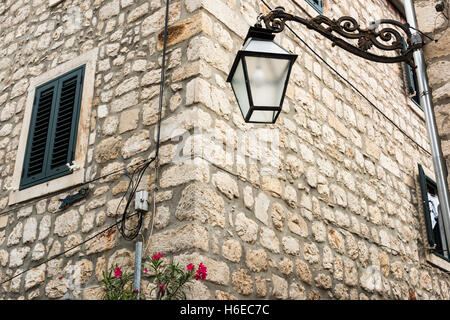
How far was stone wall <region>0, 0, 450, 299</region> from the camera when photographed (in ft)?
13.3

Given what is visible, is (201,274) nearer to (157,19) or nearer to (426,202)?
(157,19)

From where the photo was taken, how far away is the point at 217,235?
12.9ft

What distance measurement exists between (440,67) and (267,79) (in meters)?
1.30

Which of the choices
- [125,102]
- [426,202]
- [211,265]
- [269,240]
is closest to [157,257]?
[211,265]

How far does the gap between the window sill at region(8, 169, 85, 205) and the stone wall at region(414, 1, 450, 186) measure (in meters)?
2.90

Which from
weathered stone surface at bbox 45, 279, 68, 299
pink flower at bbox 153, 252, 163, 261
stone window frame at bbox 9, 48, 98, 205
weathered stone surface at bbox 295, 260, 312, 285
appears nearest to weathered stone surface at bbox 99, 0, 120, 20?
stone window frame at bbox 9, 48, 98, 205

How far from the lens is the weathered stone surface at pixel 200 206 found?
3.82 m

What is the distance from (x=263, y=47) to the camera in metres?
3.22

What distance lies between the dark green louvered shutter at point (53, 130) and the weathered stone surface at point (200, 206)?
1449mm

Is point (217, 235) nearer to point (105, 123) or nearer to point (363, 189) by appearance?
point (105, 123)

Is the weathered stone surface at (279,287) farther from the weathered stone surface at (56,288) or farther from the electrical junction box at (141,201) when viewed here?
the weathered stone surface at (56,288)

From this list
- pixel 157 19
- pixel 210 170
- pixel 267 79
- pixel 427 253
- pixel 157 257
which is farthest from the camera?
pixel 427 253

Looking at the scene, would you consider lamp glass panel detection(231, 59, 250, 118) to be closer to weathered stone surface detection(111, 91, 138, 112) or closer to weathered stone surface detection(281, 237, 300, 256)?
weathered stone surface detection(111, 91, 138, 112)

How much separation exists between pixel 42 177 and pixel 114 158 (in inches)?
37.6
